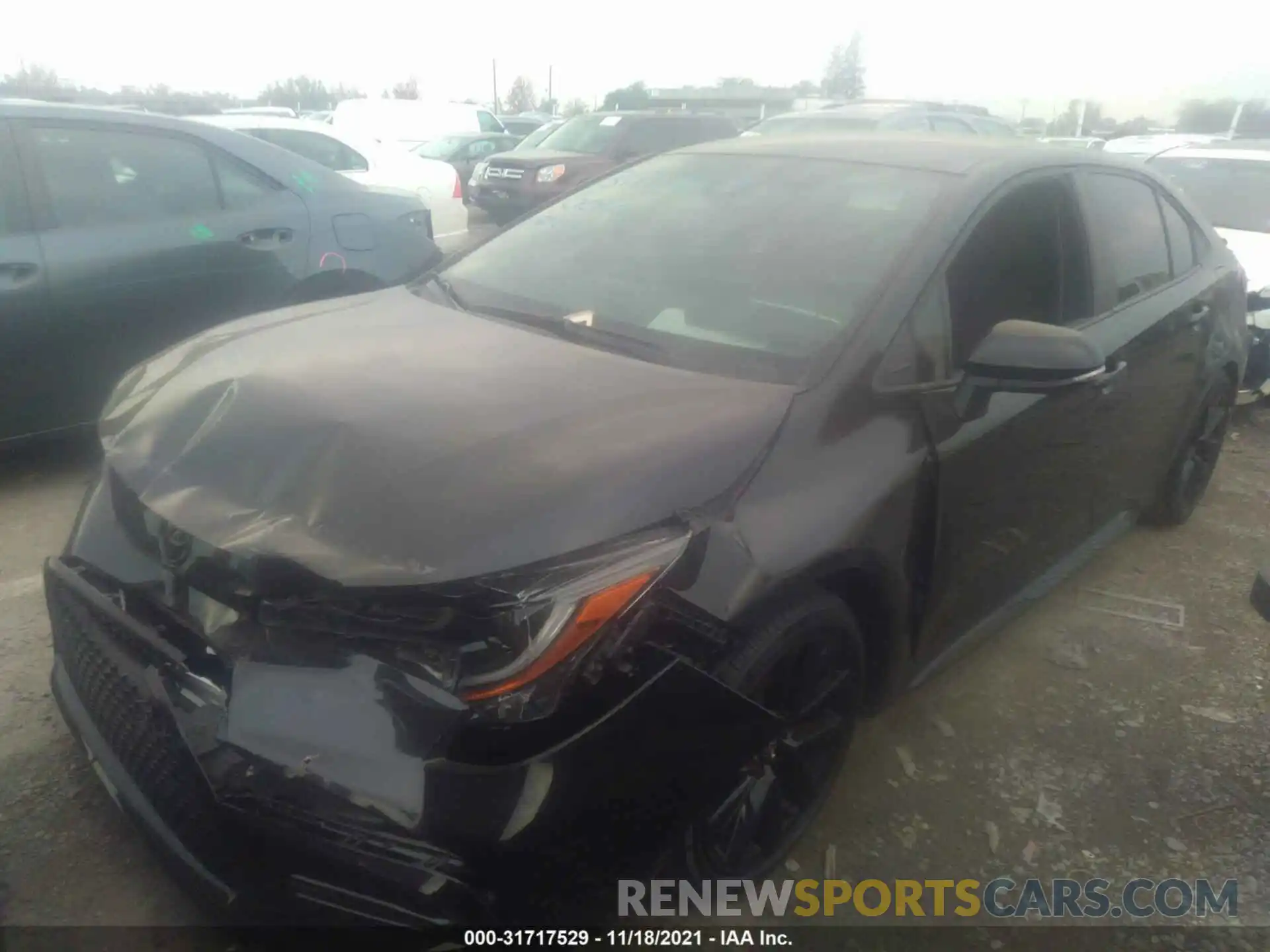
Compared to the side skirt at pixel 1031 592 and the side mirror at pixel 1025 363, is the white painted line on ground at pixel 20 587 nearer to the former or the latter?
the side skirt at pixel 1031 592

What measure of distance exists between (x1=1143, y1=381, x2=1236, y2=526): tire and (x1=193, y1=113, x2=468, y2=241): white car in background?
20.2 feet

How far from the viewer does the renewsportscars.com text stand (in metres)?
2.22

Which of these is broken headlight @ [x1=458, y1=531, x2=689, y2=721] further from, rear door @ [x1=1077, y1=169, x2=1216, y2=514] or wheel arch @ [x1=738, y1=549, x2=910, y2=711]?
rear door @ [x1=1077, y1=169, x2=1216, y2=514]

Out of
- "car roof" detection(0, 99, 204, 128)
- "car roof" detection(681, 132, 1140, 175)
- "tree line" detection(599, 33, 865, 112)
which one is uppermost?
"car roof" detection(681, 132, 1140, 175)

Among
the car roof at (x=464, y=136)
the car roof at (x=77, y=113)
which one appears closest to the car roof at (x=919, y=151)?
the car roof at (x=77, y=113)

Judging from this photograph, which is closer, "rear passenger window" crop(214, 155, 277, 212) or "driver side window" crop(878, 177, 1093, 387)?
"driver side window" crop(878, 177, 1093, 387)

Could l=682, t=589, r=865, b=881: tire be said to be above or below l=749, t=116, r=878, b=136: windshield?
below

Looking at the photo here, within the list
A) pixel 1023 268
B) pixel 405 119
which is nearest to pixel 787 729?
pixel 1023 268

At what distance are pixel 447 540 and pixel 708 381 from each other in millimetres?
785

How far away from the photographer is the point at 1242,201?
737 cm

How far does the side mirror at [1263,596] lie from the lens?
2285 millimetres

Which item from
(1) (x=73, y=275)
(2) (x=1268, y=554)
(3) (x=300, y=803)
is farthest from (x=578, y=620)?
(2) (x=1268, y=554)

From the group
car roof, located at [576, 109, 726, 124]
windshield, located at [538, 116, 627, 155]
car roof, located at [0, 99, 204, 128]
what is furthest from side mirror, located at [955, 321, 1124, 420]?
car roof, located at [576, 109, 726, 124]

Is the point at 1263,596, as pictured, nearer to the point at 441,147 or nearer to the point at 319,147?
the point at 319,147
